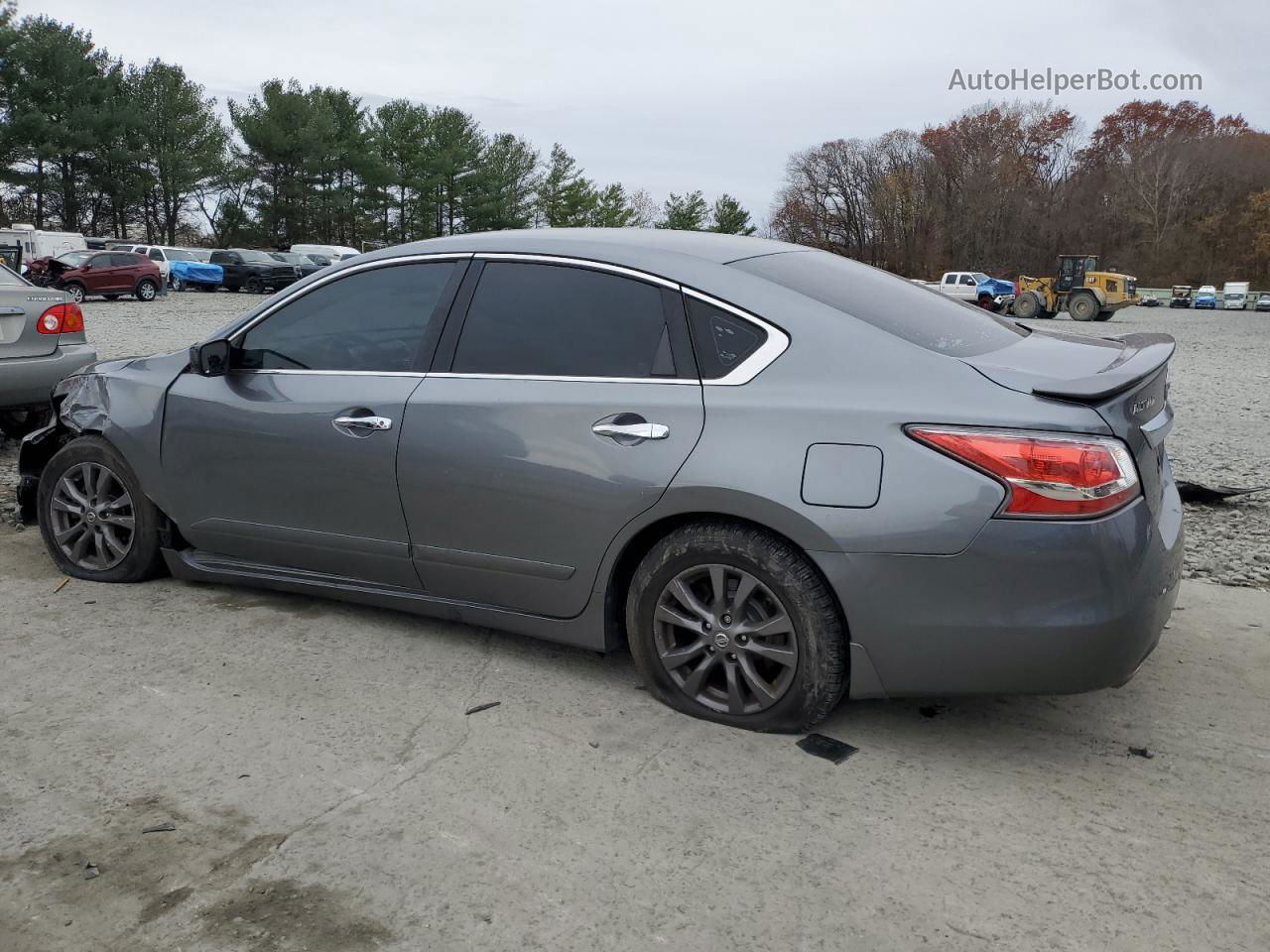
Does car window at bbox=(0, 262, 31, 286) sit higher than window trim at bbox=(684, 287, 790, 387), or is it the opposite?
car window at bbox=(0, 262, 31, 286)

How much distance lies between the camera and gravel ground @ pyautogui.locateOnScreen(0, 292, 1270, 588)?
17.9 feet

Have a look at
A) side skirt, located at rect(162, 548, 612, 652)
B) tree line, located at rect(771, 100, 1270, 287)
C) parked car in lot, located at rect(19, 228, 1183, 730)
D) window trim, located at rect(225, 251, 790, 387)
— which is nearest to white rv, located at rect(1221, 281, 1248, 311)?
tree line, located at rect(771, 100, 1270, 287)

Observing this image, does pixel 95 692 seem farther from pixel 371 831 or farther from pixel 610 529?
pixel 610 529

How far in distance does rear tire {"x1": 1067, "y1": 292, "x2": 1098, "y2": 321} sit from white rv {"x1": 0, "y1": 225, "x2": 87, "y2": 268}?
1372 inches

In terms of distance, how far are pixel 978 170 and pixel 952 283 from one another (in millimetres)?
55200

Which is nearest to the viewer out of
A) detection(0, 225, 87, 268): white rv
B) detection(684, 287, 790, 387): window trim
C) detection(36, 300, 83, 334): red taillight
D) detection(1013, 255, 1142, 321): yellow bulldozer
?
detection(684, 287, 790, 387): window trim

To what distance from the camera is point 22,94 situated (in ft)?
170

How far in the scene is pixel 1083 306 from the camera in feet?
131

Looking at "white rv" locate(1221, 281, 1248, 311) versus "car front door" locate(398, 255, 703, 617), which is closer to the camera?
"car front door" locate(398, 255, 703, 617)

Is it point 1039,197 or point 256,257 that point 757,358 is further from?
point 1039,197

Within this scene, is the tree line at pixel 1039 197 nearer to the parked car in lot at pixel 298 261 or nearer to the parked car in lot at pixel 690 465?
the parked car in lot at pixel 298 261

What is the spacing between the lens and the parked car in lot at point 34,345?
23.1 feet

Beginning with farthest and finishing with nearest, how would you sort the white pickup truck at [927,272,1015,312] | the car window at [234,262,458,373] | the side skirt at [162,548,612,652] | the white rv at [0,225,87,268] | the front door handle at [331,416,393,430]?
the white pickup truck at [927,272,1015,312], the white rv at [0,225,87,268], the car window at [234,262,458,373], the front door handle at [331,416,393,430], the side skirt at [162,548,612,652]

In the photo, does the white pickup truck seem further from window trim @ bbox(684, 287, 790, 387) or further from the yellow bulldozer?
window trim @ bbox(684, 287, 790, 387)
